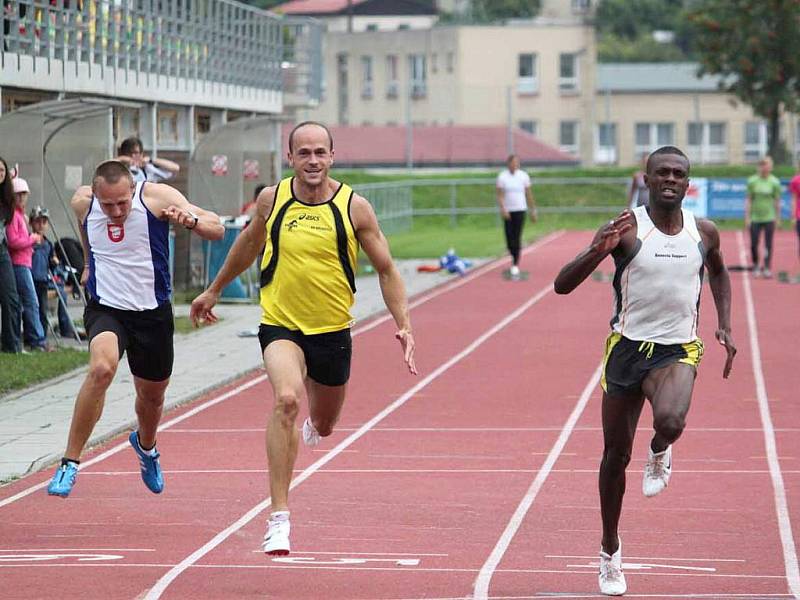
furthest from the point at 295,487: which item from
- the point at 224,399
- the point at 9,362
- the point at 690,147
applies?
the point at 690,147

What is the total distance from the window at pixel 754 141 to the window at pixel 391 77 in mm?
13932

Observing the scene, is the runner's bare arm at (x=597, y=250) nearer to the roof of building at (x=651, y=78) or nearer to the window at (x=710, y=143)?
the window at (x=710, y=143)

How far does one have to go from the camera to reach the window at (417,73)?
7225 cm

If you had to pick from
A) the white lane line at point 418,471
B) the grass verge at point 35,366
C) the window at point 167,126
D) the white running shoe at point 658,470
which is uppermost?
the window at point 167,126

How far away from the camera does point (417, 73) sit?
73188mm

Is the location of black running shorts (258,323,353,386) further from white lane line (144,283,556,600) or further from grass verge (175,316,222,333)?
grass verge (175,316,222,333)

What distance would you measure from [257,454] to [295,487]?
1.44 metres

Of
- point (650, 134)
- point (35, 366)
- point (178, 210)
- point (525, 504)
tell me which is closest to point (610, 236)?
point (178, 210)

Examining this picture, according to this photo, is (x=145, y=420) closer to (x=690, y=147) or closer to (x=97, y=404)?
(x=97, y=404)

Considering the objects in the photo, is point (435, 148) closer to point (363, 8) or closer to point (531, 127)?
point (531, 127)

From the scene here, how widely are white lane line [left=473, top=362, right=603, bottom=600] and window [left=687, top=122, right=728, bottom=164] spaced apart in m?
55.7

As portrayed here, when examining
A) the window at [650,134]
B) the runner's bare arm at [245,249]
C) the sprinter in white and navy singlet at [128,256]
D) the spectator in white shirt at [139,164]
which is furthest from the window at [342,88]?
the runner's bare arm at [245,249]

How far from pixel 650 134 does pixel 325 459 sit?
63.0 metres

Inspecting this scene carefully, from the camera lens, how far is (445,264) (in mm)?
30969
